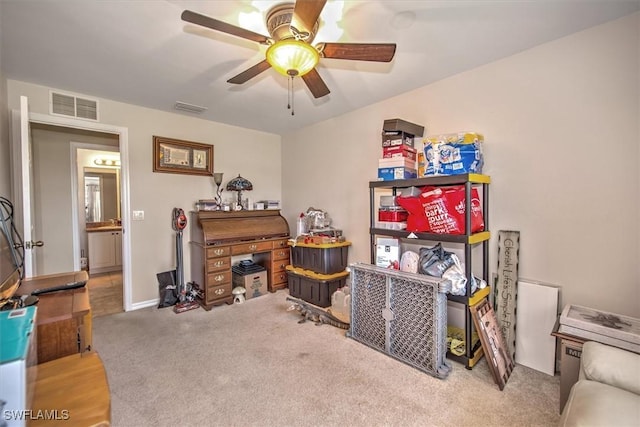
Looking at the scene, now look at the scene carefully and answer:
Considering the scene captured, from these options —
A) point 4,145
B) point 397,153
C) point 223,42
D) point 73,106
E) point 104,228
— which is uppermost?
point 223,42

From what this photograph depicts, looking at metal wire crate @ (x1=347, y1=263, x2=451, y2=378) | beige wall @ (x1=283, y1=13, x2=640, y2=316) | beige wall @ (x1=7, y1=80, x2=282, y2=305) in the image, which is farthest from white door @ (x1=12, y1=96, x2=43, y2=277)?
beige wall @ (x1=283, y1=13, x2=640, y2=316)

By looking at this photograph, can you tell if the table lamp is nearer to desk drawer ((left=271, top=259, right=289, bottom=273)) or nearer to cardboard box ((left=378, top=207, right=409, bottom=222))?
desk drawer ((left=271, top=259, right=289, bottom=273))

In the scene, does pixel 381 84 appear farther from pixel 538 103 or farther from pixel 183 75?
pixel 183 75

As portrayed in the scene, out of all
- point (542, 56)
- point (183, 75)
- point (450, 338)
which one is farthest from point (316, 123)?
point (450, 338)

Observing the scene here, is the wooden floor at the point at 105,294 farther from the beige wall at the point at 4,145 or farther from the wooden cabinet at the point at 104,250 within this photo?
the beige wall at the point at 4,145

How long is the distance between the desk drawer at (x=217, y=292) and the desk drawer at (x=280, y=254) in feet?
2.40

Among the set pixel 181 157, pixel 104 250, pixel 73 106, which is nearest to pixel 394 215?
pixel 181 157

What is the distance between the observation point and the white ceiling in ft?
5.55

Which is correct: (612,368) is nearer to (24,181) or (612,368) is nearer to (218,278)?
(218,278)

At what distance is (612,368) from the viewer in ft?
4.15

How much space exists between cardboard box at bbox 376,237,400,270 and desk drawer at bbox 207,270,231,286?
78.1 inches

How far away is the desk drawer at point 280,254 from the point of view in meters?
3.97

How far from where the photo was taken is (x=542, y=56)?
2.10 m

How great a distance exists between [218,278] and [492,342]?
2897 millimetres
